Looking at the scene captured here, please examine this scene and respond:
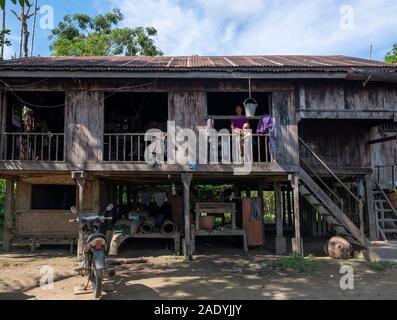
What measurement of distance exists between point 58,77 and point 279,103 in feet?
19.2

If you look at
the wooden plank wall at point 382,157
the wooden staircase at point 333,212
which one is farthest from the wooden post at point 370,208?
the wooden staircase at point 333,212

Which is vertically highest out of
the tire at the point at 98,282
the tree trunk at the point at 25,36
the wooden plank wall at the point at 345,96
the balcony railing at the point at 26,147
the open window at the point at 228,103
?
the tree trunk at the point at 25,36

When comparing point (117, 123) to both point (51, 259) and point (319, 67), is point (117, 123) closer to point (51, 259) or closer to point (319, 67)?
point (51, 259)

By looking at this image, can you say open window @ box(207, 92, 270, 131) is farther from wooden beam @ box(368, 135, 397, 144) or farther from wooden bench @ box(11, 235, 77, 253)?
wooden bench @ box(11, 235, 77, 253)

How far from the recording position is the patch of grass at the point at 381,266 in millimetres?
7949

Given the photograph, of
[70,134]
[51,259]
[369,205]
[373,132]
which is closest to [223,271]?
[51,259]

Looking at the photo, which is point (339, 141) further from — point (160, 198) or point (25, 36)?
point (25, 36)

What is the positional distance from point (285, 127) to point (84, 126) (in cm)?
536

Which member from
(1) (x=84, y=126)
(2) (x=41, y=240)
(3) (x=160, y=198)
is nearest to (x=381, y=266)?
(3) (x=160, y=198)

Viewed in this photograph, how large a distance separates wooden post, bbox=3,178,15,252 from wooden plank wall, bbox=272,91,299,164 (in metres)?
7.88

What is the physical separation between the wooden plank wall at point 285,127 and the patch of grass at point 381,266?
9.98 ft

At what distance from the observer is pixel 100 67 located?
8.88 meters

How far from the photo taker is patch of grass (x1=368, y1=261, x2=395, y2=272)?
7949 mm

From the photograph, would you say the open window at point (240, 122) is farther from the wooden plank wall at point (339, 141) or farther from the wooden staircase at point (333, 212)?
the wooden plank wall at point (339, 141)
